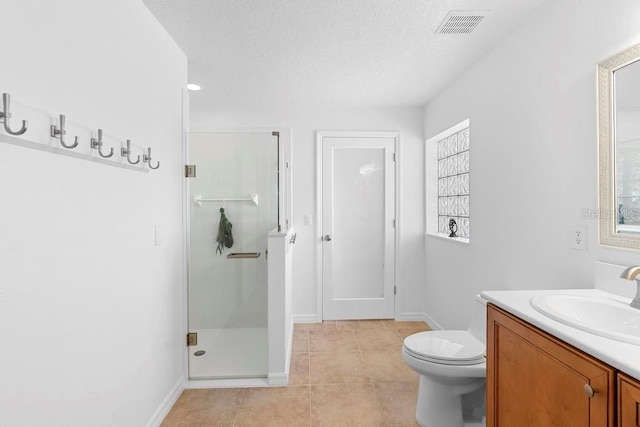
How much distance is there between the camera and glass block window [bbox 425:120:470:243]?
123 inches

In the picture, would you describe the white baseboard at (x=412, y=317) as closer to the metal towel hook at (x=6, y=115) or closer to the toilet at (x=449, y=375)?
the toilet at (x=449, y=375)

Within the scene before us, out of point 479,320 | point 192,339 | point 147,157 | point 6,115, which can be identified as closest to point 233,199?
point 147,157

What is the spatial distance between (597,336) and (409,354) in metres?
1.03

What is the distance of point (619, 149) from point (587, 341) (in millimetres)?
934

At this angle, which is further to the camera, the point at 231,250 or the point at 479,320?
the point at 231,250

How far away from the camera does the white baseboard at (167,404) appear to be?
1899 millimetres

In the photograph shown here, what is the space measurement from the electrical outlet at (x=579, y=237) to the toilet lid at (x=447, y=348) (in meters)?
0.71

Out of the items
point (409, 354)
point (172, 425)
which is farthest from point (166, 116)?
point (409, 354)

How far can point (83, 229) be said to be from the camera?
1.32m

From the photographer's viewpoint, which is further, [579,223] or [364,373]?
[364,373]

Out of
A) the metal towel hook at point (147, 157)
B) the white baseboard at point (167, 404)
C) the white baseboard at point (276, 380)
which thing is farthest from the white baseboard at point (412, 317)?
the metal towel hook at point (147, 157)

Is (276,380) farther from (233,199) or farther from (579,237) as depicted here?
(579,237)

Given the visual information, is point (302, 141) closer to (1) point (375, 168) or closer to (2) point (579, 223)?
(1) point (375, 168)

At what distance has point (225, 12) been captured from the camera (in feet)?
6.23
